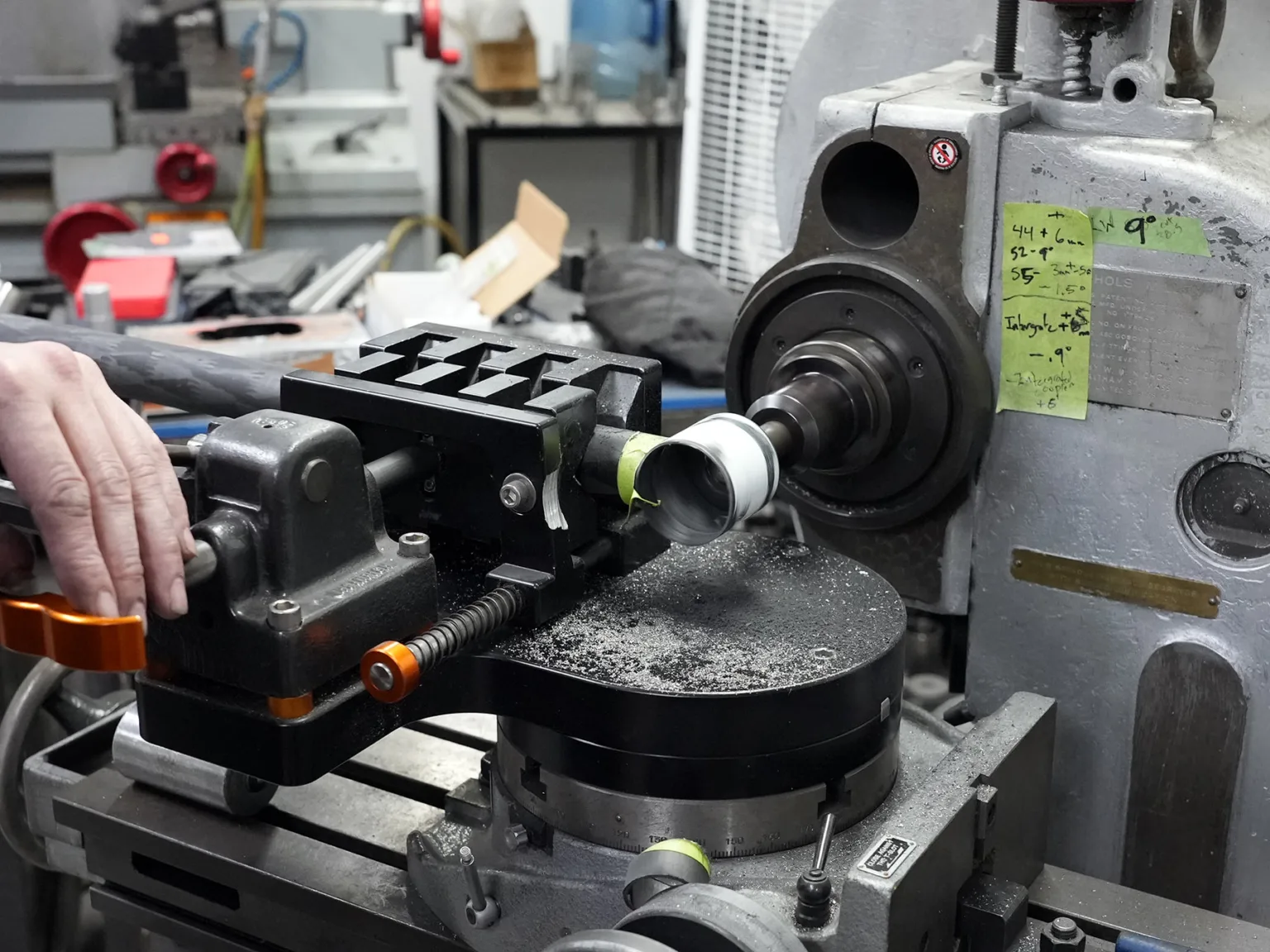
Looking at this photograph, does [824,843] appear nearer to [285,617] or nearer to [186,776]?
[285,617]

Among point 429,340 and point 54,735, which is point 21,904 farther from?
point 429,340

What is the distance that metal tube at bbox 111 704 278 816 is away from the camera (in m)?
1.00

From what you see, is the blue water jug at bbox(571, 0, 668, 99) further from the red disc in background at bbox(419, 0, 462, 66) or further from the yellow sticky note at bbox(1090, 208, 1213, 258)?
the yellow sticky note at bbox(1090, 208, 1213, 258)

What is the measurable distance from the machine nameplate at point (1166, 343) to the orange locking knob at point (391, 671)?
1.98ft

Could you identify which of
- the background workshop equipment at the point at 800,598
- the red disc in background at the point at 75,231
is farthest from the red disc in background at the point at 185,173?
the background workshop equipment at the point at 800,598

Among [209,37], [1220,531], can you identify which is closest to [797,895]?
[1220,531]

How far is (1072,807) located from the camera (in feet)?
3.91

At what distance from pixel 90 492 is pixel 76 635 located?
A: 3.4 inches

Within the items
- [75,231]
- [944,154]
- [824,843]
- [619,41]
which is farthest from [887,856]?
[619,41]

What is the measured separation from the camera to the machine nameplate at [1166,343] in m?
1.04

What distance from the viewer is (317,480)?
0.81 meters

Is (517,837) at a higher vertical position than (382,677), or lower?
lower

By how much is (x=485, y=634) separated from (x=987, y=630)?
20.8 inches

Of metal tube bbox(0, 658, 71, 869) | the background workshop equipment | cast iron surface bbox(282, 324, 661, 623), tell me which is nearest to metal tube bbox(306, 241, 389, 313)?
the background workshop equipment
